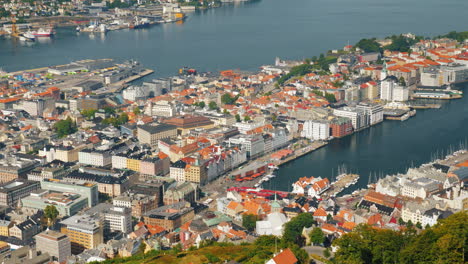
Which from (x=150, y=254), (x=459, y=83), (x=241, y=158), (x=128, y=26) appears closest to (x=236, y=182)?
(x=241, y=158)

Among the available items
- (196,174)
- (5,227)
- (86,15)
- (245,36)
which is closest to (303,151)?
(196,174)

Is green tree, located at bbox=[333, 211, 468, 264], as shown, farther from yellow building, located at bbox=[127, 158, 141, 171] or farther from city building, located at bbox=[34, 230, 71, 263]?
yellow building, located at bbox=[127, 158, 141, 171]

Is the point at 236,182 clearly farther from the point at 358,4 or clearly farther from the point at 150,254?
the point at 358,4

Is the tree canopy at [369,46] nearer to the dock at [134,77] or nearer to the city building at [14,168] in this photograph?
the dock at [134,77]

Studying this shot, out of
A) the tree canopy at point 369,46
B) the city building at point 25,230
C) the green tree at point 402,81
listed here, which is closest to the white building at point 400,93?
the green tree at point 402,81

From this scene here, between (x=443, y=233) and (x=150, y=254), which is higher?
(x=443, y=233)
